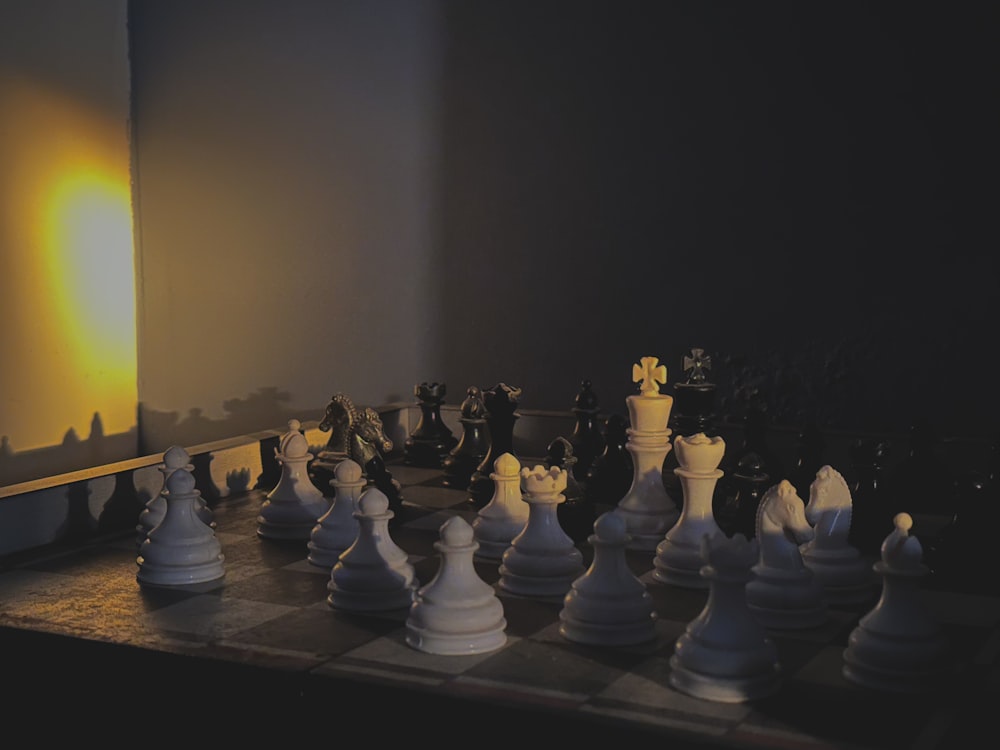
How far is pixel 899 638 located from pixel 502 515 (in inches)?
37.1

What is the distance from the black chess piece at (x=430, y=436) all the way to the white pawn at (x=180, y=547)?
1208 mm

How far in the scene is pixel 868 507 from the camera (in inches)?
101

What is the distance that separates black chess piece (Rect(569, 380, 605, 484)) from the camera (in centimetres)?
308

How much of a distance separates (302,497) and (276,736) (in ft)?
3.27

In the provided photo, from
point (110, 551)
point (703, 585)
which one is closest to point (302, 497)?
point (110, 551)

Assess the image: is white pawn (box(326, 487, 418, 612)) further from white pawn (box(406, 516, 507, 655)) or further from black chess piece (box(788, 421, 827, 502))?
black chess piece (box(788, 421, 827, 502))

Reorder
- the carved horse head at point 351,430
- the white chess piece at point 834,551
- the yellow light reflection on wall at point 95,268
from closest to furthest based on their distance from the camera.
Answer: the white chess piece at point 834,551
the carved horse head at point 351,430
the yellow light reflection on wall at point 95,268

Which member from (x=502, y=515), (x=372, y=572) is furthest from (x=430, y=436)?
(x=372, y=572)

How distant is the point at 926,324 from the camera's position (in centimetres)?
323

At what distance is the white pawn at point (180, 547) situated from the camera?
7.31 ft

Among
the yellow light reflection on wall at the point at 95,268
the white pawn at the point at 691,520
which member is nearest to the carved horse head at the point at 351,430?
the white pawn at the point at 691,520

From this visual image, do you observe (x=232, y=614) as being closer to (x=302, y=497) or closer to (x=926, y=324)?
(x=302, y=497)

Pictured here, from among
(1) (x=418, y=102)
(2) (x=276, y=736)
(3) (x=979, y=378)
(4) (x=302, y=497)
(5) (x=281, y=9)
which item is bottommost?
(2) (x=276, y=736)

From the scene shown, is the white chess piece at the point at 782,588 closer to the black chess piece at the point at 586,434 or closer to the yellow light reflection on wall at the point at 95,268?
the black chess piece at the point at 586,434
